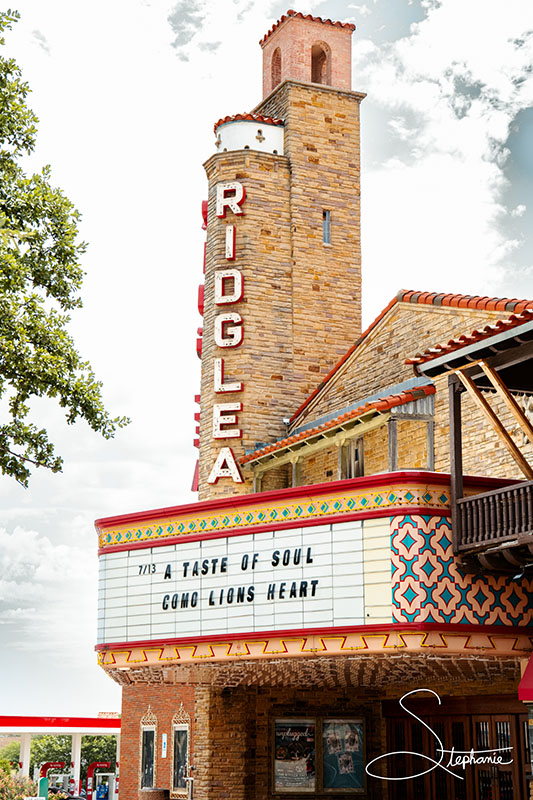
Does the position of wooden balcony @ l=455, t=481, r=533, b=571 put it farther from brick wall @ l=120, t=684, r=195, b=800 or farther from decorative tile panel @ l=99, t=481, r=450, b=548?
brick wall @ l=120, t=684, r=195, b=800

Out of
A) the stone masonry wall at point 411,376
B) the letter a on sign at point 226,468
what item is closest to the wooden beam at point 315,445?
the letter a on sign at point 226,468

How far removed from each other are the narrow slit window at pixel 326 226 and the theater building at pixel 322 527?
0.35 feet

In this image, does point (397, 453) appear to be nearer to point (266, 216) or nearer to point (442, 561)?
point (442, 561)

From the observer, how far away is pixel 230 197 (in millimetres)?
27031

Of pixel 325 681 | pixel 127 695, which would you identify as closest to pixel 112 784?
pixel 127 695

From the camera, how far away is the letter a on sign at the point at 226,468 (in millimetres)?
25000

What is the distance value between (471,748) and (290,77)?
1703cm

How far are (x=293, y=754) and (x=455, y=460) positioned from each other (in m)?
10.1

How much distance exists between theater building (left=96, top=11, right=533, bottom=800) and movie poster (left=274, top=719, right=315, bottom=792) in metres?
0.04

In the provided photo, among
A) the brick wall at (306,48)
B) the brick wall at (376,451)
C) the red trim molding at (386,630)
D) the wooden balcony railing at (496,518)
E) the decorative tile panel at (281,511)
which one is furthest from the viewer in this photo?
the brick wall at (306,48)

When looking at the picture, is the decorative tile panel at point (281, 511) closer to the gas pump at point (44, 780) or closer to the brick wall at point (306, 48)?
the gas pump at point (44, 780)

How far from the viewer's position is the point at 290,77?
28.3 metres

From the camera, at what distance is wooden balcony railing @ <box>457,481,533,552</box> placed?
14391 millimetres

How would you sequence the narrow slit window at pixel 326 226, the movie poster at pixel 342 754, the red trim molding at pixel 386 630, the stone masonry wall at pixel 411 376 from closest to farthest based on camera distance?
the red trim molding at pixel 386 630, the stone masonry wall at pixel 411 376, the movie poster at pixel 342 754, the narrow slit window at pixel 326 226
